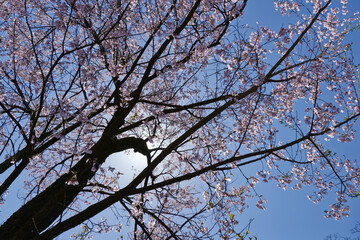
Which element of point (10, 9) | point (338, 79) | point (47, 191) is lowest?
point (47, 191)

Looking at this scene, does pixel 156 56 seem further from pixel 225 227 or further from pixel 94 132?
pixel 225 227

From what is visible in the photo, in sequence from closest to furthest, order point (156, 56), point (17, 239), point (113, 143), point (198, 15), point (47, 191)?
point (17, 239) < point (156, 56) < point (47, 191) < point (113, 143) < point (198, 15)

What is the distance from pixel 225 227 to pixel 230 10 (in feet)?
19.3

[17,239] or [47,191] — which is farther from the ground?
[47,191]

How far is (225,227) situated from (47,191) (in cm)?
445

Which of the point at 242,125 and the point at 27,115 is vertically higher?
the point at 27,115

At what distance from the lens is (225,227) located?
6.93 m

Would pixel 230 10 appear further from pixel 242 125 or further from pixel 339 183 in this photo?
pixel 339 183

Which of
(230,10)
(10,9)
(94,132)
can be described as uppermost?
(10,9)

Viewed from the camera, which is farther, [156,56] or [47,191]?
[47,191]

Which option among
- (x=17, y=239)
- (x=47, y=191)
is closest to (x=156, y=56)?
(x=47, y=191)

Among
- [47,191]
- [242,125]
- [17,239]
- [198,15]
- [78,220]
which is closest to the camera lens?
[78,220]

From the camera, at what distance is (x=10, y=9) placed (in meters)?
8.38

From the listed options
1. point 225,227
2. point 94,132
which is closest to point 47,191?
point 94,132
